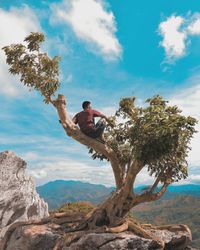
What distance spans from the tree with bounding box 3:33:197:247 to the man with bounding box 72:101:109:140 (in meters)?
0.44

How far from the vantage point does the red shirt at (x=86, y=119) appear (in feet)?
84.8

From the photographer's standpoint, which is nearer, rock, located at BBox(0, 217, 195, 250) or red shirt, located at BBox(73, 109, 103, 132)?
rock, located at BBox(0, 217, 195, 250)

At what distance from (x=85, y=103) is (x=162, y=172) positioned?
7075 millimetres

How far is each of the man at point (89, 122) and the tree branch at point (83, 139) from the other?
40 cm

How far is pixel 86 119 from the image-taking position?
2603 centimetres

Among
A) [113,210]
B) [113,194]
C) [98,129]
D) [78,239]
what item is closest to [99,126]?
[98,129]

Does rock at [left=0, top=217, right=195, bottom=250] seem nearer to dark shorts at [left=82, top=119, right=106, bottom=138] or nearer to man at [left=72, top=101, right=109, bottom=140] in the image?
dark shorts at [left=82, top=119, right=106, bottom=138]

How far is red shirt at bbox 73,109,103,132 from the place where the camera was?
84.8ft

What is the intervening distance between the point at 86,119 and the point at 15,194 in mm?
11118

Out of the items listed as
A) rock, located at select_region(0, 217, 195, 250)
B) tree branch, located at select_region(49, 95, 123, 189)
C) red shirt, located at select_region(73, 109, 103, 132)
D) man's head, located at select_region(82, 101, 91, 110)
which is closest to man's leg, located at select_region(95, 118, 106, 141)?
red shirt, located at select_region(73, 109, 103, 132)

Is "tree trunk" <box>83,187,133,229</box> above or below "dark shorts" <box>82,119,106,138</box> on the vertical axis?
below

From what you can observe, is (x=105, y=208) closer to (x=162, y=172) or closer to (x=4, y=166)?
(x=162, y=172)

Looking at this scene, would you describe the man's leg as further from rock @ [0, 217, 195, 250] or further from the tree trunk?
rock @ [0, 217, 195, 250]

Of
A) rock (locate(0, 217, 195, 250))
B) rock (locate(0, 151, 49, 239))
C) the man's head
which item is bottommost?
rock (locate(0, 217, 195, 250))
